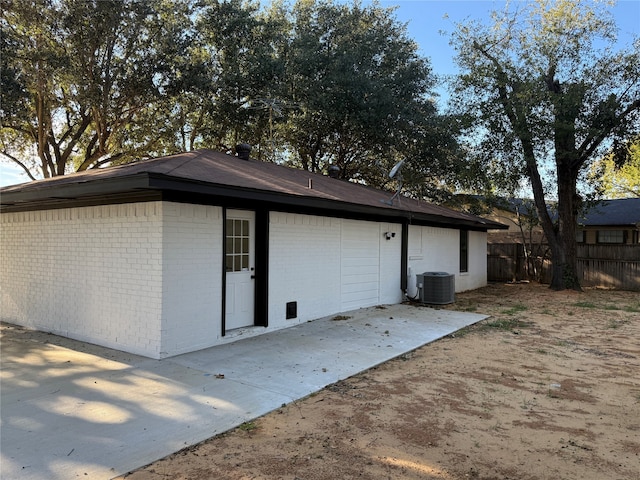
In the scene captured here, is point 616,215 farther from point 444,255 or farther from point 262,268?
point 262,268

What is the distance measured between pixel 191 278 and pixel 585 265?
15.5m

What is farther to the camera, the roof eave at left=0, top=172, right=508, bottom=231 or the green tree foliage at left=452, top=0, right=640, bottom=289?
the green tree foliage at left=452, top=0, right=640, bottom=289

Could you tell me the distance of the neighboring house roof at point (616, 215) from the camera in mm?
19906

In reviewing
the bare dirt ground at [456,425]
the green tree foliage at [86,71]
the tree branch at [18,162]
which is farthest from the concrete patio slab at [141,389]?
the tree branch at [18,162]

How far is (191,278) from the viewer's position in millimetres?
6219

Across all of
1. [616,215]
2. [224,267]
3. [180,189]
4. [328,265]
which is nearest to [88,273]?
[224,267]

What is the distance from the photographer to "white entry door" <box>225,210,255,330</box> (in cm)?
698

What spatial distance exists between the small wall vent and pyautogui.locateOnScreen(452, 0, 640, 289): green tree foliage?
5972 millimetres

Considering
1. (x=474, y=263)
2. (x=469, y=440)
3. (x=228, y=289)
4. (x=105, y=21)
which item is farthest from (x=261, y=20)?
(x=469, y=440)

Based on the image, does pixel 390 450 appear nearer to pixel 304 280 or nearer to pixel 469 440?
pixel 469 440

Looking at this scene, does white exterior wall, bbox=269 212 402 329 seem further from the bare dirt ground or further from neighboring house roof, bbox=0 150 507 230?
the bare dirt ground

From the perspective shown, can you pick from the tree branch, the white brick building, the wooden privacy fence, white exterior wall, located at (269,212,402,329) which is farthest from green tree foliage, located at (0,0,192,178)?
the wooden privacy fence

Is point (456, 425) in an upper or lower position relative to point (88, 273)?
lower

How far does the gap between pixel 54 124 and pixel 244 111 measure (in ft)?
24.6
